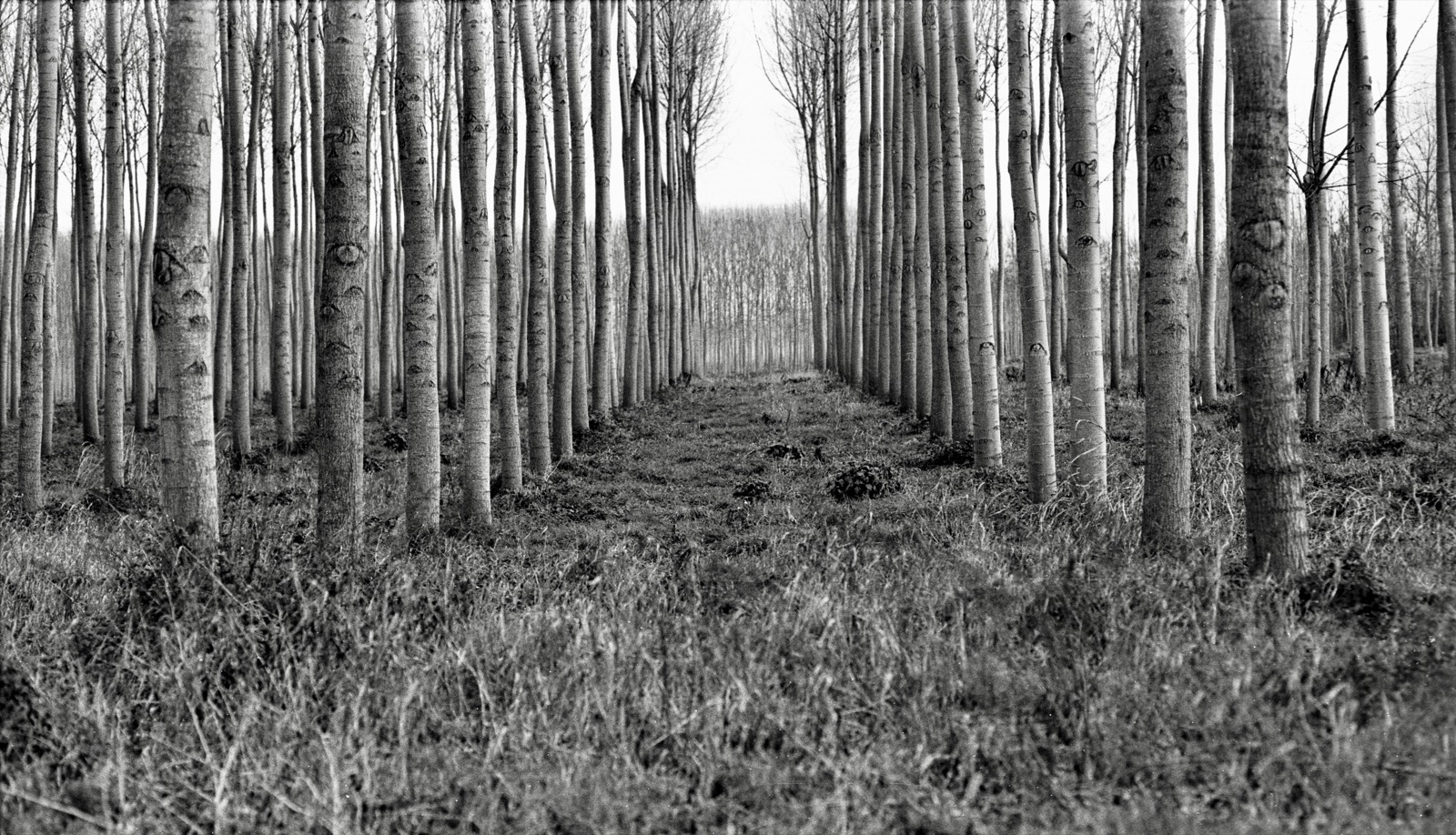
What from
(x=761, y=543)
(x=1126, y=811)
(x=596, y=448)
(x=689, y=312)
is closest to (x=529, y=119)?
(x=596, y=448)

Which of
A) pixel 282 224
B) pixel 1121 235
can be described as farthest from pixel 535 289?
pixel 1121 235

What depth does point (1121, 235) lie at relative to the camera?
15.2 meters

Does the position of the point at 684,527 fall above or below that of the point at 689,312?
below

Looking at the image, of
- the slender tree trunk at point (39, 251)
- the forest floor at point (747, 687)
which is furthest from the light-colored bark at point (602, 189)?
the forest floor at point (747, 687)

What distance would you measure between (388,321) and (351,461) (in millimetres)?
11043

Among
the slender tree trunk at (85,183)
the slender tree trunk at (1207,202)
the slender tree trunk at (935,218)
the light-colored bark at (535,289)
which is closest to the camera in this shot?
the slender tree trunk at (85,183)

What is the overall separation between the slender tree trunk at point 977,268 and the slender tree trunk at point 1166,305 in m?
2.75

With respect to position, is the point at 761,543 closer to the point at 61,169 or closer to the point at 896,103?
the point at 896,103

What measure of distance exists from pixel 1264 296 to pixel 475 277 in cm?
539

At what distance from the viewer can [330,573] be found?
13.6 feet

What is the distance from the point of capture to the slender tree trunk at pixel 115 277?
8.48 m

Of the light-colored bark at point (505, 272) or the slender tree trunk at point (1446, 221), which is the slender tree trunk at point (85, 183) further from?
the slender tree trunk at point (1446, 221)

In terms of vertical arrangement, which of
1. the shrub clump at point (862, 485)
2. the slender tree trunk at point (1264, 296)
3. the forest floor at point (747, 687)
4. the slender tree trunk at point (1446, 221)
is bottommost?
the forest floor at point (747, 687)

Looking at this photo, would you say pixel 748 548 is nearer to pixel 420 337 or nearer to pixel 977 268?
pixel 420 337
